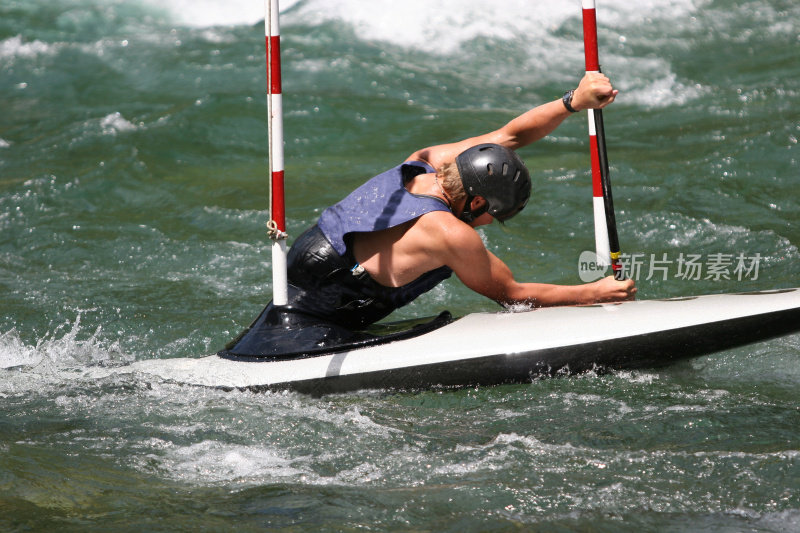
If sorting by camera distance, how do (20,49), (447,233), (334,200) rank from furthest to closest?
(20,49), (334,200), (447,233)

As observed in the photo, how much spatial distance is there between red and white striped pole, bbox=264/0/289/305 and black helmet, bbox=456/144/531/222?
712 millimetres

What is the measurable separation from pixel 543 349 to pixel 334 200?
10.7ft

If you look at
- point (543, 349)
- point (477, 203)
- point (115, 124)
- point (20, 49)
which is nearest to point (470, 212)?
point (477, 203)

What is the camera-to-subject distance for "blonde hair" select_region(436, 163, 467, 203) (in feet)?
11.7

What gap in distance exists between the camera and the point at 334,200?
661 centimetres

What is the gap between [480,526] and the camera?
2746 millimetres

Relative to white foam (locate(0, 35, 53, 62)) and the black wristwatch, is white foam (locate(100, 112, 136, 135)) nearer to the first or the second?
white foam (locate(0, 35, 53, 62))

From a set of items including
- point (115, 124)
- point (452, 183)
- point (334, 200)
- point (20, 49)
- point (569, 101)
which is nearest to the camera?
point (452, 183)

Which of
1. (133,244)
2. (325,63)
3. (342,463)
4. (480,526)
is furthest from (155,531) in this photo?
(325,63)

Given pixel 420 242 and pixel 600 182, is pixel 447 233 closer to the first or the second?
pixel 420 242

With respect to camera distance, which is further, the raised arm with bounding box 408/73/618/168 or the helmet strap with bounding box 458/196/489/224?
the raised arm with bounding box 408/73/618/168

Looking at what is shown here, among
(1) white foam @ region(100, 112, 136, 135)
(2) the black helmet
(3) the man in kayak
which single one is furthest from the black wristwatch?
(1) white foam @ region(100, 112, 136, 135)

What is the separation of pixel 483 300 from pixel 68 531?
2.96 meters

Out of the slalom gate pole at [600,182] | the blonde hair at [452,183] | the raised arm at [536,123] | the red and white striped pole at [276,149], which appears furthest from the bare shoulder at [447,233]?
the slalom gate pole at [600,182]
